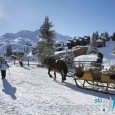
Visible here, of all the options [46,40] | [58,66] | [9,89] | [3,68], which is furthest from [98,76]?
[46,40]

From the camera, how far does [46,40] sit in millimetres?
48375

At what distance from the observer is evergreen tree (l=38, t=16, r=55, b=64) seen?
44.7 m

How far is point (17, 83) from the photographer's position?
15883 mm

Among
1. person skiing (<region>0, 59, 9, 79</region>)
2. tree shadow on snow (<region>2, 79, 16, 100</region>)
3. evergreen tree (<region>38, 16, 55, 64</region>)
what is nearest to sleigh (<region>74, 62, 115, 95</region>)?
tree shadow on snow (<region>2, 79, 16, 100</region>)

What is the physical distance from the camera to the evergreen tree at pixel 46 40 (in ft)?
146

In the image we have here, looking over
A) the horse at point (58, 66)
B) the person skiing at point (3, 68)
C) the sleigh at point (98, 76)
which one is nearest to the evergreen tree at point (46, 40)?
the horse at point (58, 66)

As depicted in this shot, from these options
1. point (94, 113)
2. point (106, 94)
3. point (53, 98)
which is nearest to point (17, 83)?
point (53, 98)

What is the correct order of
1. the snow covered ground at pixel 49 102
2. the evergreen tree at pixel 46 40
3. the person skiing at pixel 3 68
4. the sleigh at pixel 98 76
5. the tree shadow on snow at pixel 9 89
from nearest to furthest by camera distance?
the snow covered ground at pixel 49 102, the tree shadow on snow at pixel 9 89, the sleigh at pixel 98 76, the person skiing at pixel 3 68, the evergreen tree at pixel 46 40

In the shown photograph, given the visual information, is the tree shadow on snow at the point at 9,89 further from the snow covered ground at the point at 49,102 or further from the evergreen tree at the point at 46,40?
the evergreen tree at the point at 46,40

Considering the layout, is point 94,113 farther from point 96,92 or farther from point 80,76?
point 80,76

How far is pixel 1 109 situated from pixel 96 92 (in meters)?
6.66

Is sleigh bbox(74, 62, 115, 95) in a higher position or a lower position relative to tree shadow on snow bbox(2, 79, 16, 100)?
higher

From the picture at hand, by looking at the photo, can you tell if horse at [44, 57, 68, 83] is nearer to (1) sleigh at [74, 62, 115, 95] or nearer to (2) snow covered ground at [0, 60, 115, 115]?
(1) sleigh at [74, 62, 115, 95]

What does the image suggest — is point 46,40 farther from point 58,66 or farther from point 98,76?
point 98,76
